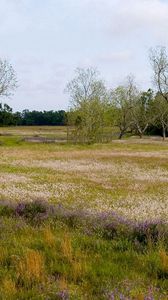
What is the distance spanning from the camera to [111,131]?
275ft

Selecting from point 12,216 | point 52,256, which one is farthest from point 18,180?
point 52,256

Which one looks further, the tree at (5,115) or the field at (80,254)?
the tree at (5,115)

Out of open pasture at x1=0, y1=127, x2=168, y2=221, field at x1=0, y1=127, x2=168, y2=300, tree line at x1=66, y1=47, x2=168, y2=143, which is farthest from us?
tree line at x1=66, y1=47, x2=168, y2=143

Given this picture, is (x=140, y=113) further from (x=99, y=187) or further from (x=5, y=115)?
(x=99, y=187)

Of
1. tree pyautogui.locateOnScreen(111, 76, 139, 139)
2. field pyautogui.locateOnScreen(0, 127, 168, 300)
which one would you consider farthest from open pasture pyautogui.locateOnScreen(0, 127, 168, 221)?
tree pyautogui.locateOnScreen(111, 76, 139, 139)

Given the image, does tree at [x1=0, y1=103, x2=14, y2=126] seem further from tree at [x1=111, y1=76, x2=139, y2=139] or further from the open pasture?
the open pasture

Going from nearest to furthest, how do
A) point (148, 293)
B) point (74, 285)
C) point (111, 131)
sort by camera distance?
point (148, 293)
point (74, 285)
point (111, 131)

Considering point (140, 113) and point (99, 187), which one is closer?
point (99, 187)

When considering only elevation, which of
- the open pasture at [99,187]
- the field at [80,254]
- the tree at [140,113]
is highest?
the tree at [140,113]

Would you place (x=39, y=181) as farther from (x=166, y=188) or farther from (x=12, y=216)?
(x=12, y=216)

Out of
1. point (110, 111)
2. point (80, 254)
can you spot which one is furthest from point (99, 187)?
point (110, 111)

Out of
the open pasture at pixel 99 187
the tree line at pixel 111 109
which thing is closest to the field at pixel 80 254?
the open pasture at pixel 99 187

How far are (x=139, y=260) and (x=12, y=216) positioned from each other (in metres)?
4.11

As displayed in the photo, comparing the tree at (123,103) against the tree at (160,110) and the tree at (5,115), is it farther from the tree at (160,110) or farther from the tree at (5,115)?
the tree at (5,115)
